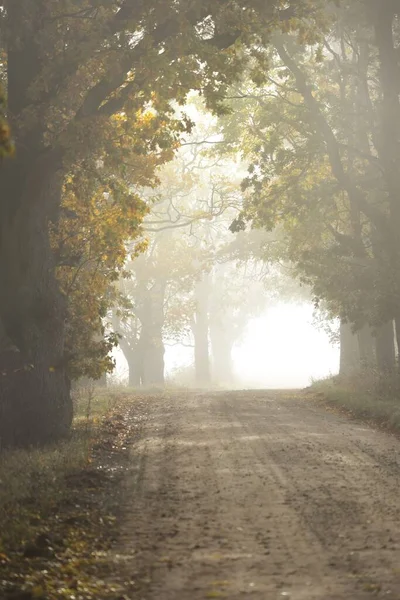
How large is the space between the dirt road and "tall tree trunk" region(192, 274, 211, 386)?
38380 mm

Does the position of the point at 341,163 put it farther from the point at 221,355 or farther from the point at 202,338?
the point at 221,355

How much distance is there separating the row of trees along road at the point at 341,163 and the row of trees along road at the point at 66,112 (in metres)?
8.03

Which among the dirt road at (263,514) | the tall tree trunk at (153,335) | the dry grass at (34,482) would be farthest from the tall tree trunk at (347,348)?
the dry grass at (34,482)

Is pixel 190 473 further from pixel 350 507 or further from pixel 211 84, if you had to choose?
pixel 211 84

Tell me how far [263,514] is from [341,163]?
16.9m

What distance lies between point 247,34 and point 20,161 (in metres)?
4.59

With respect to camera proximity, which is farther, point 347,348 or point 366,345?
point 347,348

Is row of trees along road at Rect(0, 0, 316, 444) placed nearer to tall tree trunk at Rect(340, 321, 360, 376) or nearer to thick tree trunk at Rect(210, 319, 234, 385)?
tall tree trunk at Rect(340, 321, 360, 376)

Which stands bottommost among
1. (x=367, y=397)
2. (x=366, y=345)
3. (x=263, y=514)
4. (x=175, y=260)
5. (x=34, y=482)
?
(x=263, y=514)

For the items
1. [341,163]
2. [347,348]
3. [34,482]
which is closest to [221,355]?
[347,348]

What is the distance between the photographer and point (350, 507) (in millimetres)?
9445

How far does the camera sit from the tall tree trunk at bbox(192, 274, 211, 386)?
54.9 m

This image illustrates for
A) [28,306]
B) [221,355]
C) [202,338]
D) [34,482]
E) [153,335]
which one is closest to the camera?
[34,482]

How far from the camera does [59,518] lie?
879cm
